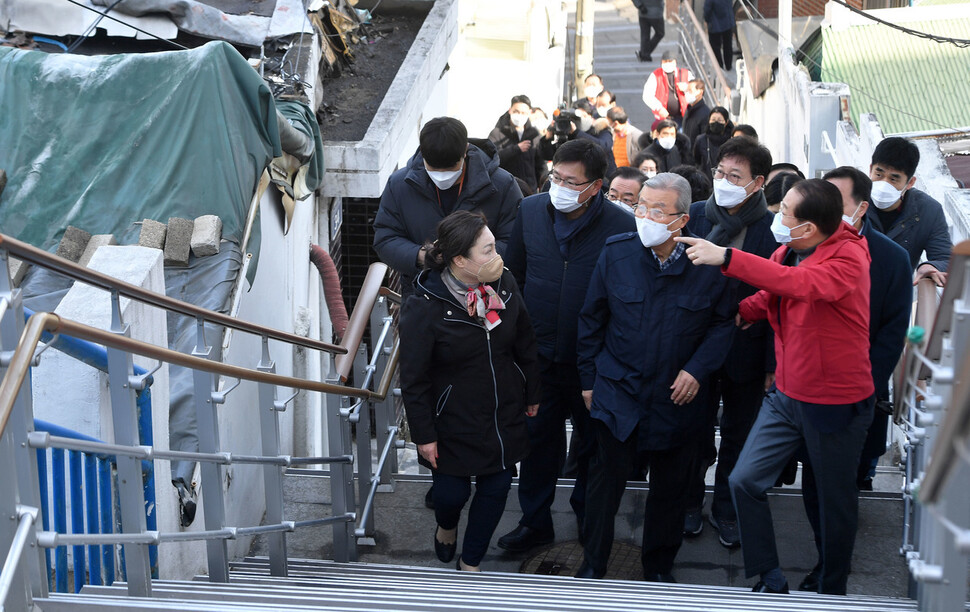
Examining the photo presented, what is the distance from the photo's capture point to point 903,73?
14.4m

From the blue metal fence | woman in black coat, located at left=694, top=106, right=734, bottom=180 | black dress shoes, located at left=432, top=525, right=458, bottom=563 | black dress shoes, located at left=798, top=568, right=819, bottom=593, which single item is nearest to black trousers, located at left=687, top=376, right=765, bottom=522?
black dress shoes, located at left=798, top=568, right=819, bottom=593

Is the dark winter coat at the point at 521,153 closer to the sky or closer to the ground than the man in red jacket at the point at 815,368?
closer to the ground

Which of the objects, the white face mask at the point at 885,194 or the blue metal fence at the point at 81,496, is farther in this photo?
the white face mask at the point at 885,194

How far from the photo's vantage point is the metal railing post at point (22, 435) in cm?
277

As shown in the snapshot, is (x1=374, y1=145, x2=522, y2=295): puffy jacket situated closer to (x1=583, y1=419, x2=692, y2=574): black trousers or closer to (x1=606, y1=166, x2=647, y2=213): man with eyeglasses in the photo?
(x1=606, y1=166, x2=647, y2=213): man with eyeglasses

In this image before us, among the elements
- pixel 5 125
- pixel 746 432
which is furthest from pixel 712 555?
pixel 5 125

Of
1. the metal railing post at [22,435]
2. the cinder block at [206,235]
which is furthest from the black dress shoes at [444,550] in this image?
the metal railing post at [22,435]

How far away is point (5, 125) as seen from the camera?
7203 mm

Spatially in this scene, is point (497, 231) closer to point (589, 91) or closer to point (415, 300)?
point (415, 300)

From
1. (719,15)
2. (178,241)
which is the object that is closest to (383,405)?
(178,241)

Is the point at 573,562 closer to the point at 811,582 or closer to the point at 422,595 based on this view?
the point at 811,582

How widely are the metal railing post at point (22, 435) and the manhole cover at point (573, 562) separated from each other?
2.91 metres

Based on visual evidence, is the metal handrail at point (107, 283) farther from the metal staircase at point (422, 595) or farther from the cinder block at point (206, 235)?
the cinder block at point (206, 235)

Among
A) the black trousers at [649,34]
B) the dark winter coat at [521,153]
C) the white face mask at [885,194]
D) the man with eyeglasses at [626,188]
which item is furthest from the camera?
the black trousers at [649,34]
